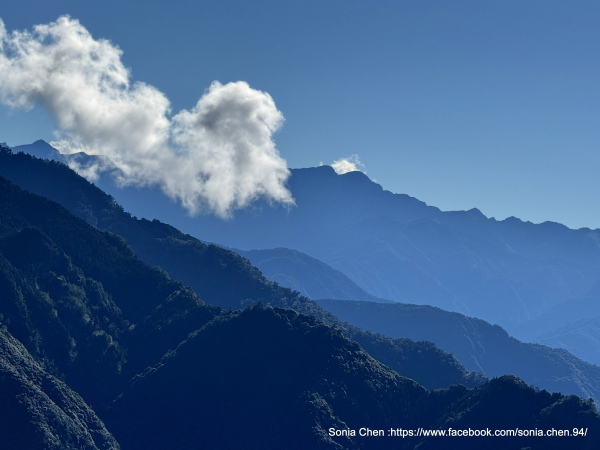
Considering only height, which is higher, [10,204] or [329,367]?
[10,204]

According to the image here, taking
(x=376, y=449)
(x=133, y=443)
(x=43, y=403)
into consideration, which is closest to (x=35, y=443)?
(x=43, y=403)

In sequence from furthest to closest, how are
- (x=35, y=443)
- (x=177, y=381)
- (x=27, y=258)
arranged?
(x=27, y=258)
(x=177, y=381)
(x=35, y=443)

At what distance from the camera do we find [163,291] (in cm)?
18075

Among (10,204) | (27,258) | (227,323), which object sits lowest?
(227,323)

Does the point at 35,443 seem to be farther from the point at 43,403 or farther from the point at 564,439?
the point at 564,439

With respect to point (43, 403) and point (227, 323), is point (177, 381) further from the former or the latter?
point (43, 403)

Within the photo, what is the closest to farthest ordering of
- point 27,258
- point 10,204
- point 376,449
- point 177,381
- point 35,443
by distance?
point 35,443 < point 376,449 < point 177,381 < point 27,258 < point 10,204

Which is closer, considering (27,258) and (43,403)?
(43,403)

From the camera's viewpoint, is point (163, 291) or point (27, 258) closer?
point (27, 258)

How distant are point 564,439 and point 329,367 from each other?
160 ft

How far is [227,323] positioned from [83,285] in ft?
126

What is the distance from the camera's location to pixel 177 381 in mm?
142125

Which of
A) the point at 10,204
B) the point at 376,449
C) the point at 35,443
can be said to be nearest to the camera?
the point at 35,443

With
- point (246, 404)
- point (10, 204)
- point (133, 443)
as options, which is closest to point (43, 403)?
point (133, 443)
